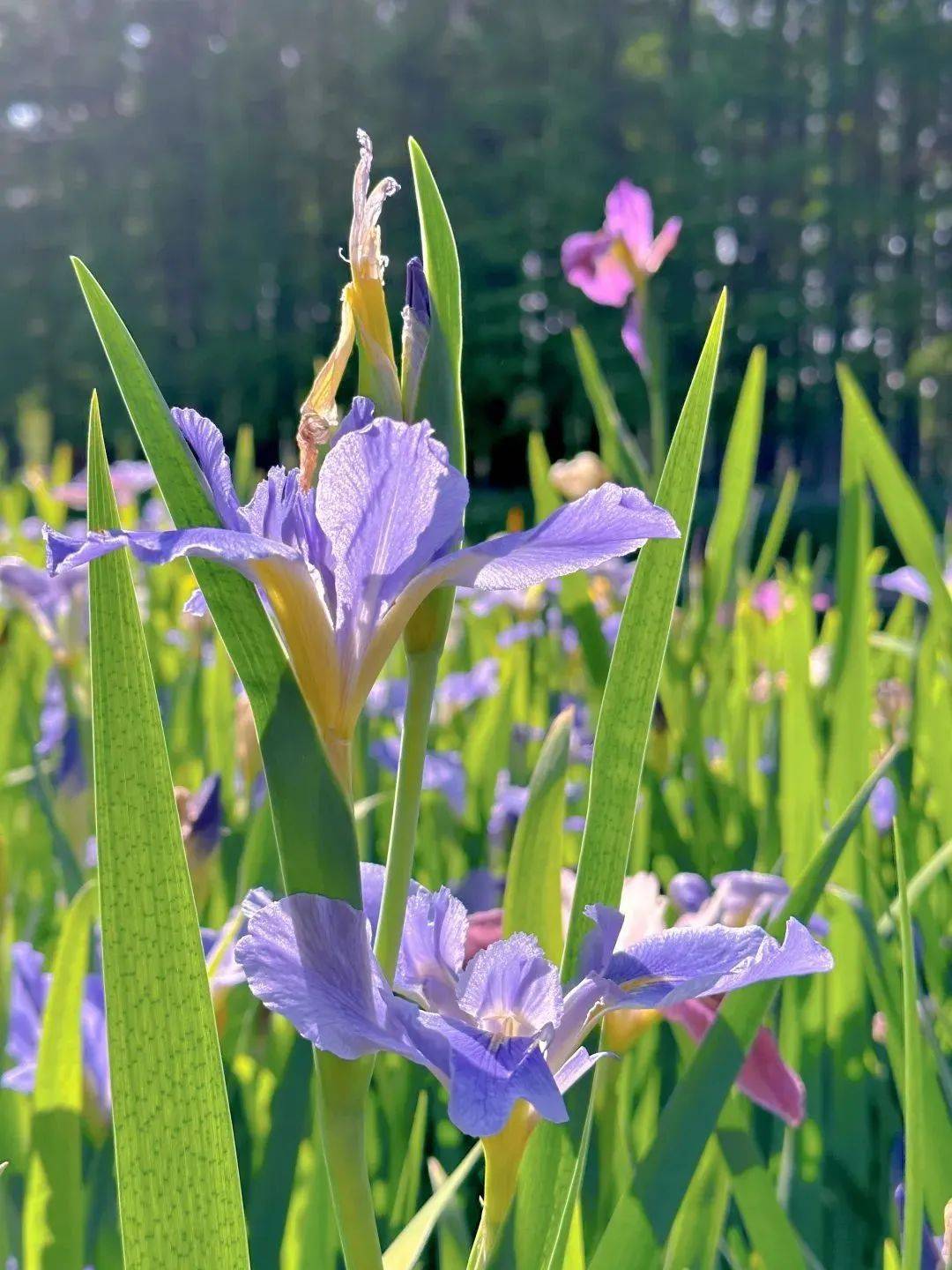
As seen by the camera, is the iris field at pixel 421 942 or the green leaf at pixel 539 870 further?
the green leaf at pixel 539 870

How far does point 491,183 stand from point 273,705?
573 inches

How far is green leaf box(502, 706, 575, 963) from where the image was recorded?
0.38 meters

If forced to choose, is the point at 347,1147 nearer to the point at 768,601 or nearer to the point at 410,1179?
the point at 410,1179

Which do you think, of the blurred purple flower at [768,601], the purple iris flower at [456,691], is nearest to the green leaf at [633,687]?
the purple iris flower at [456,691]

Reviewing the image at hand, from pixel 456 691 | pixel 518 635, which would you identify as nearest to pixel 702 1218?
pixel 456 691

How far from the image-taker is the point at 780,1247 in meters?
0.42

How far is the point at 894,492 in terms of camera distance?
802 millimetres

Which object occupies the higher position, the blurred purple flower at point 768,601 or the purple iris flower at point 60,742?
the purple iris flower at point 60,742

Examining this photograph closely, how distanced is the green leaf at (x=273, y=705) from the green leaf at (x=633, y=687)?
0.10 meters

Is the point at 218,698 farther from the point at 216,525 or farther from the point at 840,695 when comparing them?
the point at 216,525

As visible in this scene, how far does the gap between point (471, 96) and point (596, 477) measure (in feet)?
45.7

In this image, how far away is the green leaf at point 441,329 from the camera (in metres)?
0.29

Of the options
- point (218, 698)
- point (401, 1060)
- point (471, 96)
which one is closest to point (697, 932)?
point (401, 1060)

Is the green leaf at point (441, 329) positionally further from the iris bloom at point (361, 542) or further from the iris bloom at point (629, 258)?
the iris bloom at point (629, 258)
